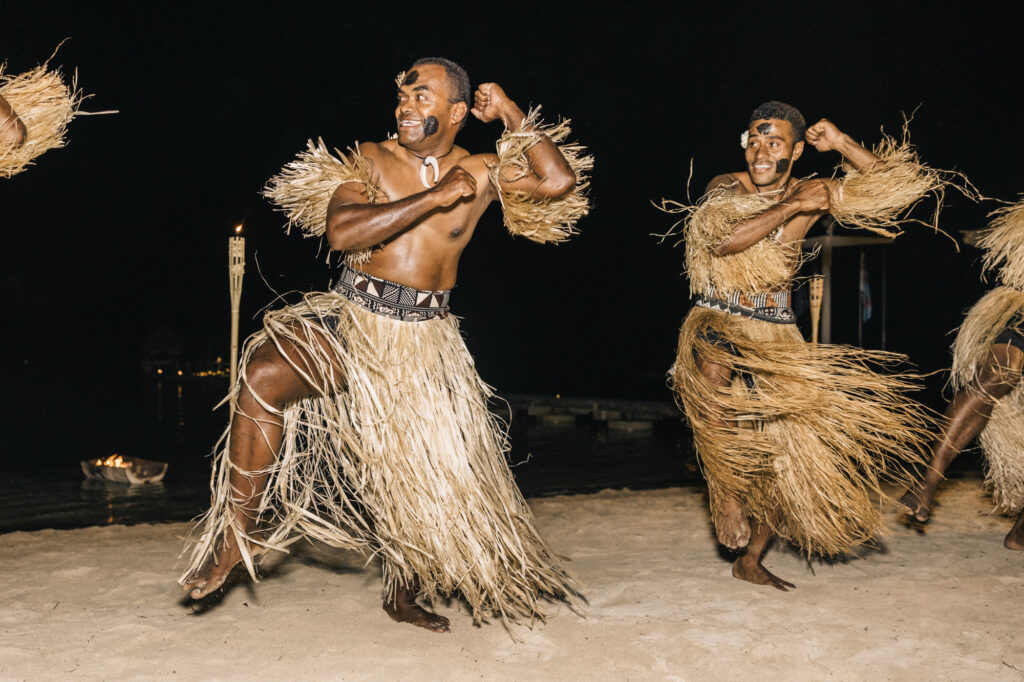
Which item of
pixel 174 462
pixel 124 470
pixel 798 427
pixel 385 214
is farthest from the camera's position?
pixel 174 462

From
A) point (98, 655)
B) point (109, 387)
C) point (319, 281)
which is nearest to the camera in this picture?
point (98, 655)

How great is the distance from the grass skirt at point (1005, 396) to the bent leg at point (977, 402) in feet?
0.12

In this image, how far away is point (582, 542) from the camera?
131 inches

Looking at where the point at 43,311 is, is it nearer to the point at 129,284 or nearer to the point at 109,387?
the point at 129,284

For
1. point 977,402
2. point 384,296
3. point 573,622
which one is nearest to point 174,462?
point 384,296

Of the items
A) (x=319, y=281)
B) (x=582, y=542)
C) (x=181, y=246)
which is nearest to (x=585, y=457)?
(x=582, y=542)

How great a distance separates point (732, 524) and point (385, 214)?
1535mm

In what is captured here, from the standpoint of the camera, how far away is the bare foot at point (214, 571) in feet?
6.87

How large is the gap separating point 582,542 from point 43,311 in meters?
22.3

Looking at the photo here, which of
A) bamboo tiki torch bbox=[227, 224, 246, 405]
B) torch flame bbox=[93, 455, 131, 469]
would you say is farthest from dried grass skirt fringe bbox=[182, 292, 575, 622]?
torch flame bbox=[93, 455, 131, 469]

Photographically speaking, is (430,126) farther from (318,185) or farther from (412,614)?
(412,614)

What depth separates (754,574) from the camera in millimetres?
2729

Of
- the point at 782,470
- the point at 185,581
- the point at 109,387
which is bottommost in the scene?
the point at 109,387

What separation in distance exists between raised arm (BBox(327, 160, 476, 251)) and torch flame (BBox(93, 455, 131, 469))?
398 centimetres
